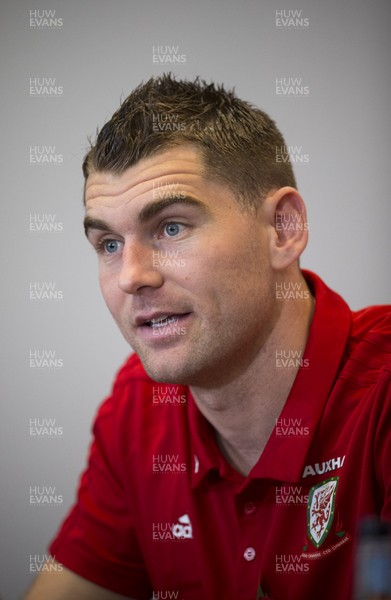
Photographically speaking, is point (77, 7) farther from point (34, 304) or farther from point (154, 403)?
point (154, 403)

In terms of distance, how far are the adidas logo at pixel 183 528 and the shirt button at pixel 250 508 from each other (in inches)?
5.5

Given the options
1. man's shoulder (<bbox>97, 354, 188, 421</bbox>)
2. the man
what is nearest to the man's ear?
the man

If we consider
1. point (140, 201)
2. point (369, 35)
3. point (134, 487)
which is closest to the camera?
point (140, 201)

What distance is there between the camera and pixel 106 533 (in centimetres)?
157

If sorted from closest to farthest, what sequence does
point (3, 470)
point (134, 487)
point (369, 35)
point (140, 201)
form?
point (140, 201)
point (134, 487)
point (369, 35)
point (3, 470)

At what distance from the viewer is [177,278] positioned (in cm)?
129

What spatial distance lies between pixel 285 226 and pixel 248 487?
1.59 ft

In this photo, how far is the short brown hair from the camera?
A: 134 centimetres

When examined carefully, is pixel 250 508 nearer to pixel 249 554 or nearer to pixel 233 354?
pixel 249 554

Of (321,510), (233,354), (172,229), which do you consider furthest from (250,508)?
(172,229)

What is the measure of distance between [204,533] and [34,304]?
92cm

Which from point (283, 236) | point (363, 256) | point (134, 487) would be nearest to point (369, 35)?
point (363, 256)

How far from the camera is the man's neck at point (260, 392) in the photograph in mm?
1384

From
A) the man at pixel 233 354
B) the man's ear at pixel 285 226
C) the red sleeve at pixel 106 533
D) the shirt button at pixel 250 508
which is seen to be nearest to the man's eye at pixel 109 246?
the man at pixel 233 354
